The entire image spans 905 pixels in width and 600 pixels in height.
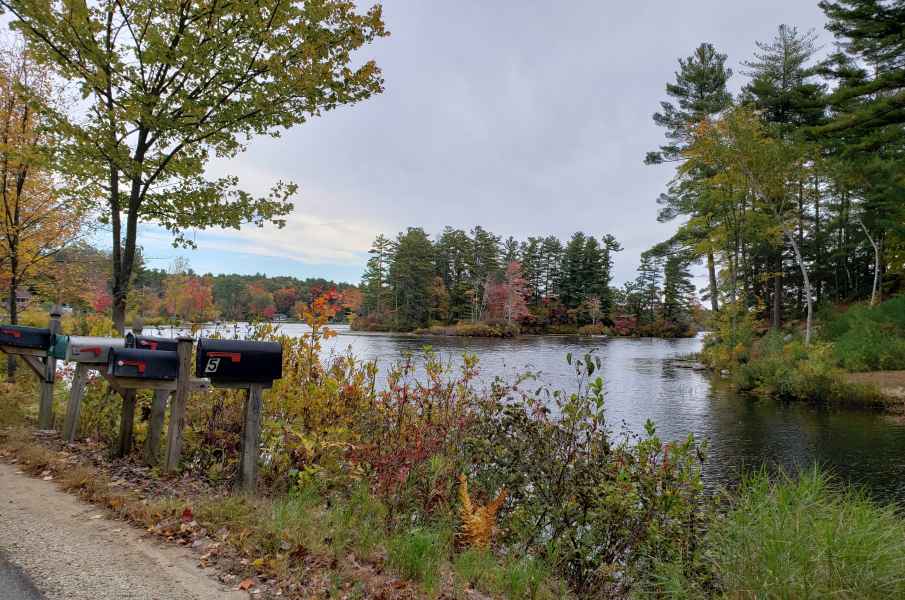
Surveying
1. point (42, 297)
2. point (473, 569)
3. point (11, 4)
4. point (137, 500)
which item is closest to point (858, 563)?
point (473, 569)

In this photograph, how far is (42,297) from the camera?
1021cm

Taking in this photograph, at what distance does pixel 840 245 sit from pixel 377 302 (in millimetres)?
47459

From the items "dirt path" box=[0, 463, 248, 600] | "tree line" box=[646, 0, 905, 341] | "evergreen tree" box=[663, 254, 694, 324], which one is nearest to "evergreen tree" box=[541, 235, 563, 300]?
"evergreen tree" box=[663, 254, 694, 324]

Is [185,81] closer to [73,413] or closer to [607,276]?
[73,413]

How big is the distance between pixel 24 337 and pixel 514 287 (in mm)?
54726

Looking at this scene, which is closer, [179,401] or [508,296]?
[179,401]

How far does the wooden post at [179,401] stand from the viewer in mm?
3869

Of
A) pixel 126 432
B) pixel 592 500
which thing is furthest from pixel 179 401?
pixel 592 500

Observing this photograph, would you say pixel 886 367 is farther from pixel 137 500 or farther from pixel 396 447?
pixel 137 500

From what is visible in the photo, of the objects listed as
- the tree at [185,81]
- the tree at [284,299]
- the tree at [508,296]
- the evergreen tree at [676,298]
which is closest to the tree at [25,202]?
the tree at [185,81]

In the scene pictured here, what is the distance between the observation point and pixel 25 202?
27.6 feet

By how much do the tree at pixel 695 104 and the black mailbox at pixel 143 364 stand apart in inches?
1126

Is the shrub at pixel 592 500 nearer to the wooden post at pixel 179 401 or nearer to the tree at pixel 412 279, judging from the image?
the wooden post at pixel 179 401

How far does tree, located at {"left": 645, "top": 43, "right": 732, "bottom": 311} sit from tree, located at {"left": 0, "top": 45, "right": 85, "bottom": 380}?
28.4 meters
